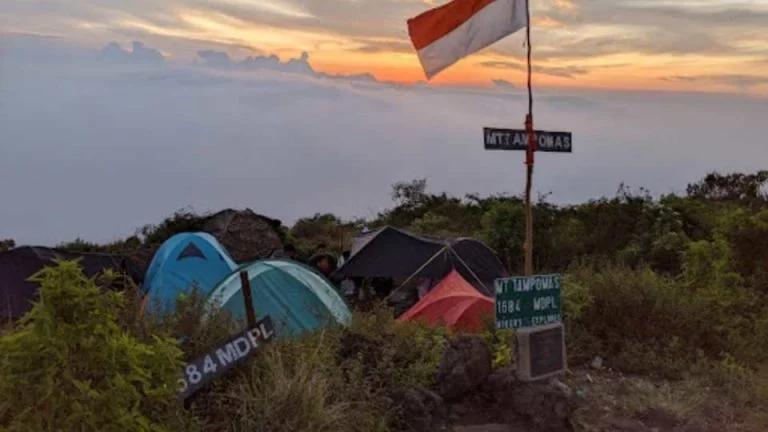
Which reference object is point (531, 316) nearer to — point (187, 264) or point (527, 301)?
point (527, 301)

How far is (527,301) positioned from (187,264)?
10147mm

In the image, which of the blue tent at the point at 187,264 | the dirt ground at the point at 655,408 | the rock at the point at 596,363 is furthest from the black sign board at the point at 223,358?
the blue tent at the point at 187,264

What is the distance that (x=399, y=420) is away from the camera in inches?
284

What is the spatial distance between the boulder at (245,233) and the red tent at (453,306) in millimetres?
9810

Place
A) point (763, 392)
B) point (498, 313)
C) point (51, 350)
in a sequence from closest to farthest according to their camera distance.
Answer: point (51, 350) < point (498, 313) < point (763, 392)

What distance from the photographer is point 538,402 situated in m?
7.72

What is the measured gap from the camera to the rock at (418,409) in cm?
725

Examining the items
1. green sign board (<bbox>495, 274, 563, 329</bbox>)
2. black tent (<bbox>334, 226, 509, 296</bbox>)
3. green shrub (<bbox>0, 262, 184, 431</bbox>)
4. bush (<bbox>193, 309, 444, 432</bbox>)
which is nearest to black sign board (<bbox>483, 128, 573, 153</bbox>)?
green sign board (<bbox>495, 274, 563, 329</bbox>)

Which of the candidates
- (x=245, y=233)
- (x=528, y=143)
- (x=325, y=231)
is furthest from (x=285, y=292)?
(x=325, y=231)

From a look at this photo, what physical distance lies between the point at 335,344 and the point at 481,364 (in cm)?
121

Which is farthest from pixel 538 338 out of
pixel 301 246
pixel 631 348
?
pixel 301 246

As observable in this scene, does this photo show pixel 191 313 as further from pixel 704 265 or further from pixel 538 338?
pixel 704 265

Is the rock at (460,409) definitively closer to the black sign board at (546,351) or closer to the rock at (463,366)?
the rock at (463,366)

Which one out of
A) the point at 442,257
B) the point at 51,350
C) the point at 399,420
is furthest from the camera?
the point at 442,257
